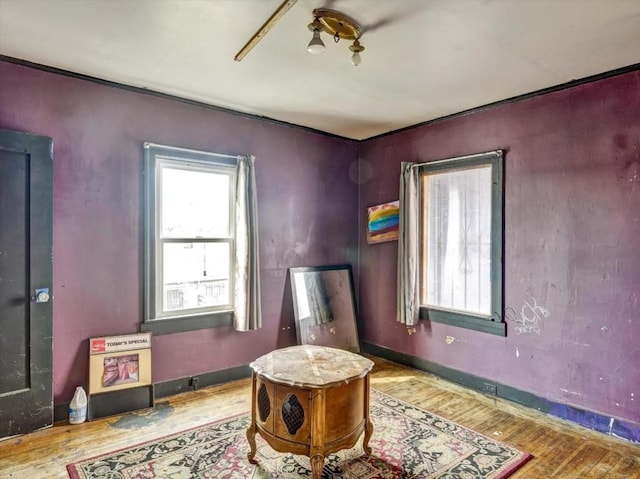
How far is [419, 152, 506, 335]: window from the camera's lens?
3443 millimetres

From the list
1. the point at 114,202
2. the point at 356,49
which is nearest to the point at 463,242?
the point at 356,49

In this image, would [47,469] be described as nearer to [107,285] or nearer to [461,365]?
[107,285]

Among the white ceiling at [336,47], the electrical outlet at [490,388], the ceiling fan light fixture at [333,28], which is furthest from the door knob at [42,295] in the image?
the electrical outlet at [490,388]

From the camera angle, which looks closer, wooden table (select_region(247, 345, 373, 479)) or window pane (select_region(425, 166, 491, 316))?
wooden table (select_region(247, 345, 373, 479))

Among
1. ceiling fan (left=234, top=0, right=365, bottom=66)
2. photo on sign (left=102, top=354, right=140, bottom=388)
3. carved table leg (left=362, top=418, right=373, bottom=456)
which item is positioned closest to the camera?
ceiling fan (left=234, top=0, right=365, bottom=66)

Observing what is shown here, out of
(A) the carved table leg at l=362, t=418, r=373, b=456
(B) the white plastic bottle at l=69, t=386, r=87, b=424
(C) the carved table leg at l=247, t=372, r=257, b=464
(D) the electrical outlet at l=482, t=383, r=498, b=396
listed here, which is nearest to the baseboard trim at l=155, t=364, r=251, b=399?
(B) the white plastic bottle at l=69, t=386, r=87, b=424

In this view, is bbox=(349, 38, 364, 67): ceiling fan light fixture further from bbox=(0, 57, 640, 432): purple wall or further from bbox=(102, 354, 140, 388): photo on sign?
bbox=(102, 354, 140, 388): photo on sign

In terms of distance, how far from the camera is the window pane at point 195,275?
338 cm

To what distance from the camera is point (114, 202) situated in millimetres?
3074

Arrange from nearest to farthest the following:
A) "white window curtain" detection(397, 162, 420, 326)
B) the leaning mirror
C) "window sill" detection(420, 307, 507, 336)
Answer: "window sill" detection(420, 307, 507, 336) < "white window curtain" detection(397, 162, 420, 326) < the leaning mirror

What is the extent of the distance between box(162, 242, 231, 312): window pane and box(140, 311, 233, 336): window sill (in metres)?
0.11

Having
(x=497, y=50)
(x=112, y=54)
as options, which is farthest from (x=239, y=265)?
(x=497, y=50)

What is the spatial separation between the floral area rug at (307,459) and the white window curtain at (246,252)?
101cm

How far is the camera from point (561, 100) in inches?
120
